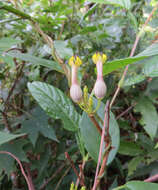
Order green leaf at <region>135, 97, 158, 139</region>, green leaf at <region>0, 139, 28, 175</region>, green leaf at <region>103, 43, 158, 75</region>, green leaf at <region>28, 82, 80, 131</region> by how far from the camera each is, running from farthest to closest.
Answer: green leaf at <region>135, 97, 158, 139</region> → green leaf at <region>0, 139, 28, 175</region> → green leaf at <region>28, 82, 80, 131</region> → green leaf at <region>103, 43, 158, 75</region>

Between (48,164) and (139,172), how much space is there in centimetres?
32

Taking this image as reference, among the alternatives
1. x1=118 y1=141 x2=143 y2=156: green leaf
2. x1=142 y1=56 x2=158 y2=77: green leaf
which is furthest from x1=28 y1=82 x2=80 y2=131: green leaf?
x1=118 y1=141 x2=143 y2=156: green leaf

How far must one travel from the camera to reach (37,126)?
1.87ft

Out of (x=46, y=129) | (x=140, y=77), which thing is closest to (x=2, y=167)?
(x=46, y=129)

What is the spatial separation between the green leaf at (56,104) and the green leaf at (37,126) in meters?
0.18

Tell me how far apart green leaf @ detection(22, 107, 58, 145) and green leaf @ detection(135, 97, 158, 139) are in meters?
0.30

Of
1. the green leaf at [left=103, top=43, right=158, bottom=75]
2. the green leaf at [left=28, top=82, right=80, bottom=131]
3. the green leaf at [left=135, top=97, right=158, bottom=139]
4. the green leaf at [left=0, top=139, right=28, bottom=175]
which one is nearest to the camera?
the green leaf at [left=103, top=43, right=158, bottom=75]

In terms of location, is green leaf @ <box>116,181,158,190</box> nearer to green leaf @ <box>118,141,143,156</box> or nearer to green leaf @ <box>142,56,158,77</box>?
green leaf @ <box>142,56,158,77</box>

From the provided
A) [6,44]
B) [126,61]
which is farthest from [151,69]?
[6,44]

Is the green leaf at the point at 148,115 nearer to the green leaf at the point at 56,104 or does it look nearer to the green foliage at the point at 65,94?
the green foliage at the point at 65,94

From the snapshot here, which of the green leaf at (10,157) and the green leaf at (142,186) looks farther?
the green leaf at (10,157)

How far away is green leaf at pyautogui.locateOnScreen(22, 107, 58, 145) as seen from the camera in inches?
21.4

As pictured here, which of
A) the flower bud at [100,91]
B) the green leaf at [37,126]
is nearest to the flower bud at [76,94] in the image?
the flower bud at [100,91]

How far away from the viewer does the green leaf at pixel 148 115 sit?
608 mm
